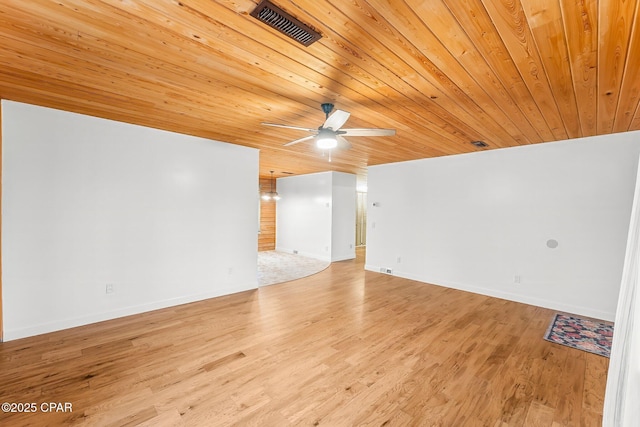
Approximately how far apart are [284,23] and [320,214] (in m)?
6.41

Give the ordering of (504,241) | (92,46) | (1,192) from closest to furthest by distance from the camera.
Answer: (92,46) < (1,192) < (504,241)

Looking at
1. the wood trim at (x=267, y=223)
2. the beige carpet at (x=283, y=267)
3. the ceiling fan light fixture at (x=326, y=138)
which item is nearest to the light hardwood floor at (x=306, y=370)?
the beige carpet at (x=283, y=267)

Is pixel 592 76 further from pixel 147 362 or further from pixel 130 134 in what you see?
pixel 130 134

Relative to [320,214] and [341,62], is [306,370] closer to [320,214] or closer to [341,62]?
[341,62]

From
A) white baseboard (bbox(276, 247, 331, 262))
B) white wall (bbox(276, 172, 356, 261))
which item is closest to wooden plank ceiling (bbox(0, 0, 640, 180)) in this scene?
white wall (bbox(276, 172, 356, 261))

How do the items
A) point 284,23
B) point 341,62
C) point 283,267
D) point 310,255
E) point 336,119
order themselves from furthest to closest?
1. point 310,255
2. point 283,267
3. point 336,119
4. point 341,62
5. point 284,23

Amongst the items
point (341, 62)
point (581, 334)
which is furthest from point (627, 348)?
point (581, 334)

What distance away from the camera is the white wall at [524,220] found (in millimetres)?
3730

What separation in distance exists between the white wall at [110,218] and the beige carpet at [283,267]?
3.67 ft

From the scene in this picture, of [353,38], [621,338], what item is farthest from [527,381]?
[353,38]

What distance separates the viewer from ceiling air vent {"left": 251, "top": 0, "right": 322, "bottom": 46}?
1457 millimetres

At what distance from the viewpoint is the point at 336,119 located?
2430 millimetres

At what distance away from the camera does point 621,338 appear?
3.75ft

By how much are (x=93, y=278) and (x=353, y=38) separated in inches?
158
